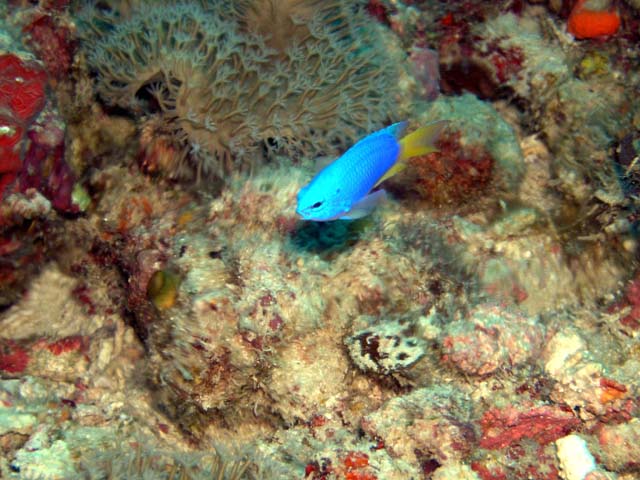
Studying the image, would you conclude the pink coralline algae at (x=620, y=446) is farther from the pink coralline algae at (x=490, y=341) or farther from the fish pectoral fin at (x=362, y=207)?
the fish pectoral fin at (x=362, y=207)

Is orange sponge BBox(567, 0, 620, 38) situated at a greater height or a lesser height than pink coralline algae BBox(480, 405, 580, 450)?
greater

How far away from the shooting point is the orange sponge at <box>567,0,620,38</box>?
15.7 ft

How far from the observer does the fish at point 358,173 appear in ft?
7.78

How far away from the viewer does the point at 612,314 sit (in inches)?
140

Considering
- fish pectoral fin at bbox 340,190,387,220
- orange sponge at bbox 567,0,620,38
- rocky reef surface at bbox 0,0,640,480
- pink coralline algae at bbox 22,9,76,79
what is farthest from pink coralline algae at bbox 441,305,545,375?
pink coralline algae at bbox 22,9,76,79

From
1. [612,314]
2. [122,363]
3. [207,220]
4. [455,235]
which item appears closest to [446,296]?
[455,235]

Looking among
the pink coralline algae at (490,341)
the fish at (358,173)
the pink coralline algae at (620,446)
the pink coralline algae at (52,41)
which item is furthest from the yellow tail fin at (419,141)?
the pink coralline algae at (52,41)

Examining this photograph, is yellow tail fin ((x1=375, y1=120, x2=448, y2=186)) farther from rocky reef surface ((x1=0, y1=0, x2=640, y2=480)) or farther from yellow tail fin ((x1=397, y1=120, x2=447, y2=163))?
rocky reef surface ((x1=0, y1=0, x2=640, y2=480))

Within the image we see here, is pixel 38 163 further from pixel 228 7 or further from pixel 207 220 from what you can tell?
pixel 228 7

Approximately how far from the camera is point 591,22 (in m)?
4.84

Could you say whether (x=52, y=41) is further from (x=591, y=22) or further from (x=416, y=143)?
(x=591, y=22)

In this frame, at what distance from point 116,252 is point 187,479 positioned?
6.48 ft

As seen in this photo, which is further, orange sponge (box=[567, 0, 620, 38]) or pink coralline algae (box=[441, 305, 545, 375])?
orange sponge (box=[567, 0, 620, 38])

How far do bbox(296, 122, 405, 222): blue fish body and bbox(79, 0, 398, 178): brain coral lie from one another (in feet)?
4.59
